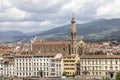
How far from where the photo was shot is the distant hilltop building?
120688mm

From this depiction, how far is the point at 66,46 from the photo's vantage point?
122 meters

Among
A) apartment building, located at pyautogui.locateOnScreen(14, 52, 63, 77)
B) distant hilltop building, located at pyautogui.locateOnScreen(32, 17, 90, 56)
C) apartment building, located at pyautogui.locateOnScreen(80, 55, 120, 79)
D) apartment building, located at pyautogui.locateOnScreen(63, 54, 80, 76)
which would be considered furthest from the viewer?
distant hilltop building, located at pyautogui.locateOnScreen(32, 17, 90, 56)

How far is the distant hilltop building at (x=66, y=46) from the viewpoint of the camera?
12069 centimetres

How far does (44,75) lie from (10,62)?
10.1 m

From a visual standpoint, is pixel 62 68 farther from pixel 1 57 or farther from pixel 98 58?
pixel 1 57

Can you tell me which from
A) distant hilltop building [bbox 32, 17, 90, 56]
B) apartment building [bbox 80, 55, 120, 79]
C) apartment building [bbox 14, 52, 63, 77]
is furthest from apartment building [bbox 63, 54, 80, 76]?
distant hilltop building [bbox 32, 17, 90, 56]

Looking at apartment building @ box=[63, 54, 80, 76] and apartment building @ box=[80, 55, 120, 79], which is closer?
apartment building @ box=[80, 55, 120, 79]

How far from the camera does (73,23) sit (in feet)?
409

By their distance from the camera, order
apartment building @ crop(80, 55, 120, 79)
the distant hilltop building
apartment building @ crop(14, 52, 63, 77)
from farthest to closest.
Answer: the distant hilltop building → apartment building @ crop(14, 52, 63, 77) → apartment building @ crop(80, 55, 120, 79)

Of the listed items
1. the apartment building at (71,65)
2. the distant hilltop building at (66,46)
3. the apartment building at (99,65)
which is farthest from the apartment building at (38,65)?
the distant hilltop building at (66,46)

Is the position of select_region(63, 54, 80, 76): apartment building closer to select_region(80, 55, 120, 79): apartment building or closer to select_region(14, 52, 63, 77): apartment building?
select_region(14, 52, 63, 77): apartment building

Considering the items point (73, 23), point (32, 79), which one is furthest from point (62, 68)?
point (73, 23)

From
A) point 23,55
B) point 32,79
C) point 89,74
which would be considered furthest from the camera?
point 23,55

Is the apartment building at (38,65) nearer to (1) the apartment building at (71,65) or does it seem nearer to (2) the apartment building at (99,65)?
(1) the apartment building at (71,65)
